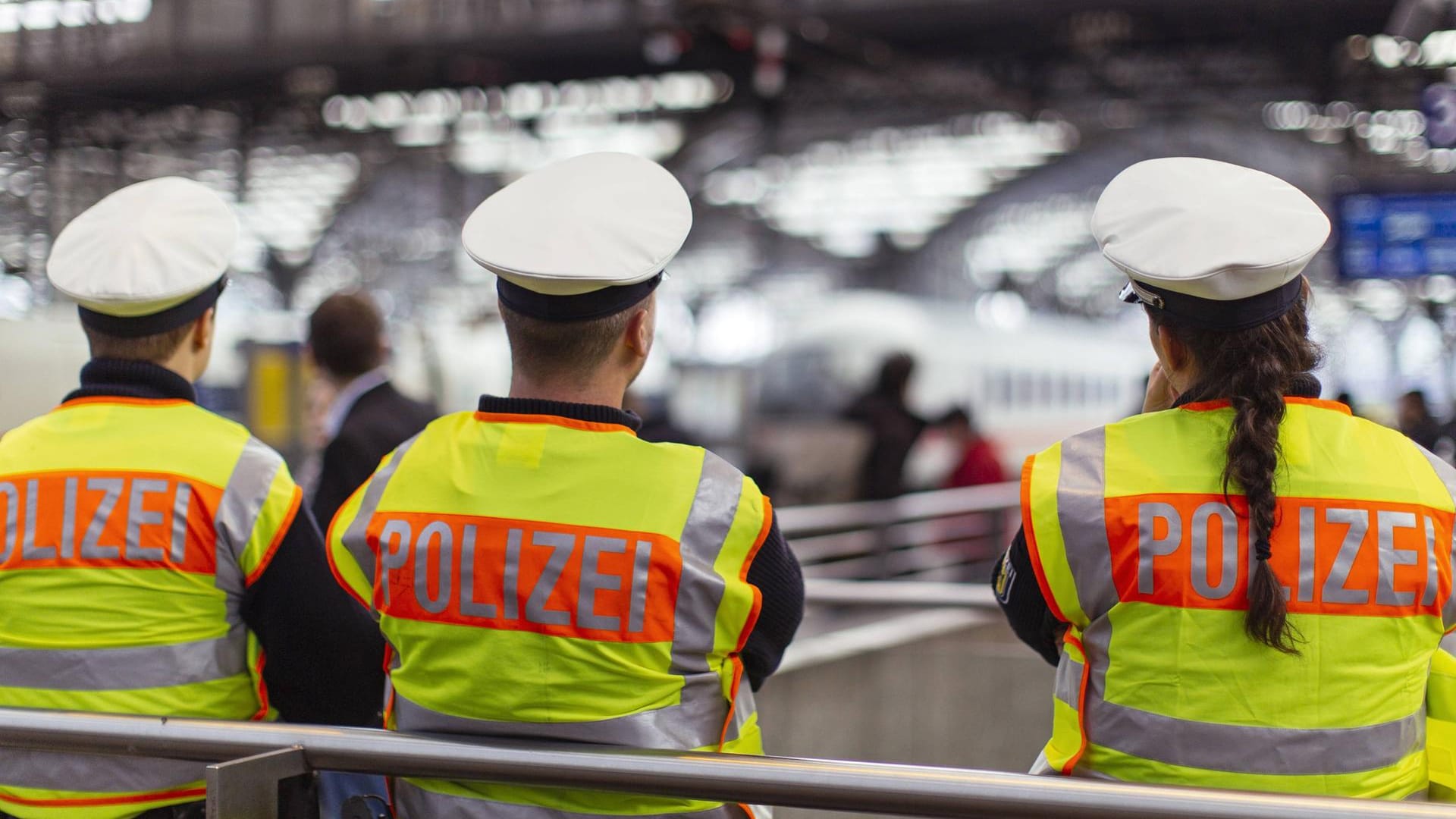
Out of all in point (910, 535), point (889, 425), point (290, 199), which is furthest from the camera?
point (290, 199)

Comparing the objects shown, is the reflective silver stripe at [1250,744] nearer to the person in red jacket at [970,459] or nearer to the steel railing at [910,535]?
the steel railing at [910,535]

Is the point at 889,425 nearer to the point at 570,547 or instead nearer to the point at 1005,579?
the point at 1005,579

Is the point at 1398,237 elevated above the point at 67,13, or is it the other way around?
the point at 67,13

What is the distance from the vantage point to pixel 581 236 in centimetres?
208

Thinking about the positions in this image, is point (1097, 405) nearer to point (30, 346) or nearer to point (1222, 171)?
point (30, 346)

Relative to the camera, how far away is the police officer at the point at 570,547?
6.65 feet

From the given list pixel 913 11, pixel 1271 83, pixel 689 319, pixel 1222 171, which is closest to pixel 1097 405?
pixel 1271 83

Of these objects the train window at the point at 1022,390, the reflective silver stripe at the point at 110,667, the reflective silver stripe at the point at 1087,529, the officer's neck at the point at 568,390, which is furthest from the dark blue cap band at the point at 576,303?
the train window at the point at 1022,390

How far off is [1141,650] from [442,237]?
31.6m

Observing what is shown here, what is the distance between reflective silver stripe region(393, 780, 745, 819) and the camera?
82.0 inches

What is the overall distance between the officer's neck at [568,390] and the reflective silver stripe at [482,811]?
620mm

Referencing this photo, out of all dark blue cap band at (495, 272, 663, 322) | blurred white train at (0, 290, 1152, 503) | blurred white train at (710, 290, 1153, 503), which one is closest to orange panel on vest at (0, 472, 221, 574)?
dark blue cap band at (495, 272, 663, 322)

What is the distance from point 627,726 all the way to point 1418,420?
148 inches

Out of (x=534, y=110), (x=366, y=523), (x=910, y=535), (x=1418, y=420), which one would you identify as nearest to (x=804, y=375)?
(x=534, y=110)
